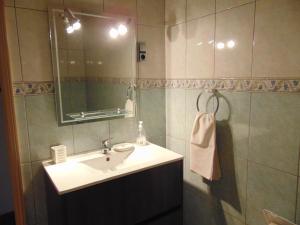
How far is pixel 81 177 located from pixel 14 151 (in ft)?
1.47

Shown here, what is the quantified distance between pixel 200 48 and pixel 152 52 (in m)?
0.43

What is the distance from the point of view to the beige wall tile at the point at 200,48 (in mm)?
1516

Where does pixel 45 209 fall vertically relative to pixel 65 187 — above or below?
below

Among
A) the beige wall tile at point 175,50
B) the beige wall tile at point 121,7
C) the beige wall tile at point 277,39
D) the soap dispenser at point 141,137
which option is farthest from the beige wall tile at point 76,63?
the beige wall tile at point 277,39

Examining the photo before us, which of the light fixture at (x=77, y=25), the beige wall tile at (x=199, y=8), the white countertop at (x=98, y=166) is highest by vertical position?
the beige wall tile at (x=199, y=8)

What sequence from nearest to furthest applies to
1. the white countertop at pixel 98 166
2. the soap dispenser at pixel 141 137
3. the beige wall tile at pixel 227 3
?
the white countertop at pixel 98 166, the beige wall tile at pixel 227 3, the soap dispenser at pixel 141 137

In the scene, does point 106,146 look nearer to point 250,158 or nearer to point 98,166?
point 98,166

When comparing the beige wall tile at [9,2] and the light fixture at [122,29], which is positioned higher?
the beige wall tile at [9,2]

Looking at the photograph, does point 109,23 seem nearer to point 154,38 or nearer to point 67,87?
point 154,38

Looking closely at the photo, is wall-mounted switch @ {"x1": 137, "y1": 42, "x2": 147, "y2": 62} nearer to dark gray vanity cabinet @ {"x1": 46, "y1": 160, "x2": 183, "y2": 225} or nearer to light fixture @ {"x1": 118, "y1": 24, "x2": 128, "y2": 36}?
light fixture @ {"x1": 118, "y1": 24, "x2": 128, "y2": 36}

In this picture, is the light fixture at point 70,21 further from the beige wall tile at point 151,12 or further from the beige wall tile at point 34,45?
the beige wall tile at point 151,12

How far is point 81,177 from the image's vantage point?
125 centimetres

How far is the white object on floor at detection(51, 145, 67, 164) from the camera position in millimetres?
1427

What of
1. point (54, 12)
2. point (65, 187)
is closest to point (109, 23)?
point (54, 12)
